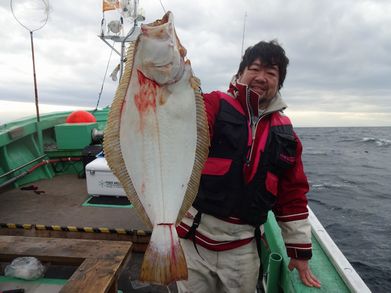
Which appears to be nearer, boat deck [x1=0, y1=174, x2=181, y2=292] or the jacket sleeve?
the jacket sleeve

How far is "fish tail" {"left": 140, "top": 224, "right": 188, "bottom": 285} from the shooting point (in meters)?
1.40

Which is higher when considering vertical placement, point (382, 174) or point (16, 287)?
point (16, 287)

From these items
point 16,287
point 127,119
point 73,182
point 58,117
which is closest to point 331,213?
point 73,182

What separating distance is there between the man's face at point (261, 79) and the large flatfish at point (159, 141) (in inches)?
26.6

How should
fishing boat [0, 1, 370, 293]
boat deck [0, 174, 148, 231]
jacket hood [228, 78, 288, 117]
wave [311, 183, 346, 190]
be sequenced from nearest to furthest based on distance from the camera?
jacket hood [228, 78, 288, 117], fishing boat [0, 1, 370, 293], boat deck [0, 174, 148, 231], wave [311, 183, 346, 190]

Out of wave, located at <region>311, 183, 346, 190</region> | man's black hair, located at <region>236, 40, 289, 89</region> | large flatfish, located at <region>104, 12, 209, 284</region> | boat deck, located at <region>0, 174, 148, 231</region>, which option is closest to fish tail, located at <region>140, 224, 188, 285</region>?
large flatfish, located at <region>104, 12, 209, 284</region>

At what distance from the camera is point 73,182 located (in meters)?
6.18

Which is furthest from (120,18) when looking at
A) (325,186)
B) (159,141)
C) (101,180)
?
(325,186)

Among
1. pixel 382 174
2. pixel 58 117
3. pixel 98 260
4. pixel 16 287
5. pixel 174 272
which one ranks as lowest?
pixel 382 174

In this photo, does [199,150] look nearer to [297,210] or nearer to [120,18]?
[297,210]

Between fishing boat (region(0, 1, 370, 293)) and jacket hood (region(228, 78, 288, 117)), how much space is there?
1.10 metres

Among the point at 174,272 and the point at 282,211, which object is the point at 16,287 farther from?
the point at 282,211

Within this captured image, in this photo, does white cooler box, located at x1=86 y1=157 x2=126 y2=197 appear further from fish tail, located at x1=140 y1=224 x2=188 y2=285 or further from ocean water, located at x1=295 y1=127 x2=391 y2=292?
ocean water, located at x1=295 y1=127 x2=391 y2=292

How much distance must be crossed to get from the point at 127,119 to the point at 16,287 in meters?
2.34
